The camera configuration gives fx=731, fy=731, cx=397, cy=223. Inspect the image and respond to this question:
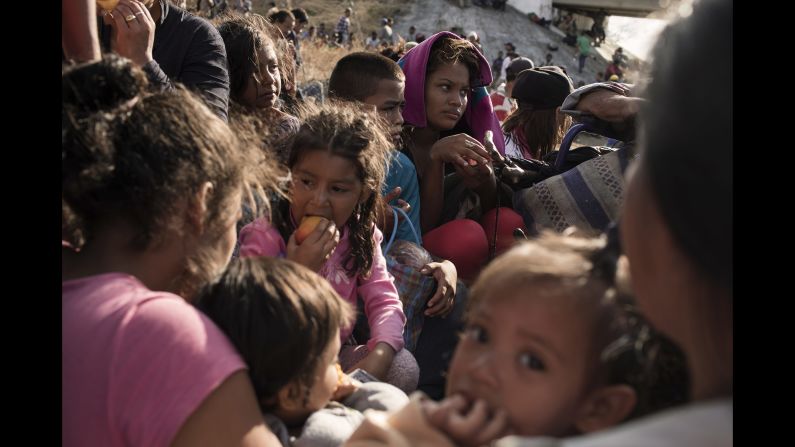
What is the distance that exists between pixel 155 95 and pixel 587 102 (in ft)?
6.85

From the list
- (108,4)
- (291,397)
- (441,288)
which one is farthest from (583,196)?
(108,4)

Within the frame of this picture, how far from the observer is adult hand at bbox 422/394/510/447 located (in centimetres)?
120

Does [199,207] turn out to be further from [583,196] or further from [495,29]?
[495,29]

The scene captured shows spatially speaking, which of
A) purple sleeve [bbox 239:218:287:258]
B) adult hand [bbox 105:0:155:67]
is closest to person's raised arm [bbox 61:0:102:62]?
adult hand [bbox 105:0:155:67]

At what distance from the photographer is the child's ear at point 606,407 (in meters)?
1.25

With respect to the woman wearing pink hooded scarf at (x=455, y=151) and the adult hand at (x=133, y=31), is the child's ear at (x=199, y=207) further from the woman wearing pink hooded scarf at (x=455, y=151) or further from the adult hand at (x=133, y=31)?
the woman wearing pink hooded scarf at (x=455, y=151)

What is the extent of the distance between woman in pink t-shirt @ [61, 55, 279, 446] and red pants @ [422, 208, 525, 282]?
1515mm

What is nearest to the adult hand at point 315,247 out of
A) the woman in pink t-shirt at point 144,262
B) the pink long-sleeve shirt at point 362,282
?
the pink long-sleeve shirt at point 362,282

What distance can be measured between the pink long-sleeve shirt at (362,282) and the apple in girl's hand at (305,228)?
0.10m

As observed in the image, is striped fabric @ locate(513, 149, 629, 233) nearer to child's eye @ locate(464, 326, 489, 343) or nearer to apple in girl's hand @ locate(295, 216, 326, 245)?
apple in girl's hand @ locate(295, 216, 326, 245)

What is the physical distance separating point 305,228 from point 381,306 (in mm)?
425

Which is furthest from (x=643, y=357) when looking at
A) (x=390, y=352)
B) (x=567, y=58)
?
(x=567, y=58)

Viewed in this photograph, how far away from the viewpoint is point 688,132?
0.76 m
